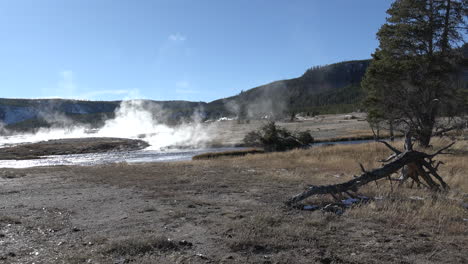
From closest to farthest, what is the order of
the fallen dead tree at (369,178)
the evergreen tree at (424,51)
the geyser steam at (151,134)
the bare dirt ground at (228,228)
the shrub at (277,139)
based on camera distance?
1. the bare dirt ground at (228,228)
2. the fallen dead tree at (369,178)
3. the evergreen tree at (424,51)
4. the shrub at (277,139)
5. the geyser steam at (151,134)

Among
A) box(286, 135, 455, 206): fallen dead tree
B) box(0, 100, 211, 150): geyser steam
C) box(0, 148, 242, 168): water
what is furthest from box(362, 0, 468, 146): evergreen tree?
box(0, 100, 211, 150): geyser steam

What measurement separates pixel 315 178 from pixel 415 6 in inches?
601

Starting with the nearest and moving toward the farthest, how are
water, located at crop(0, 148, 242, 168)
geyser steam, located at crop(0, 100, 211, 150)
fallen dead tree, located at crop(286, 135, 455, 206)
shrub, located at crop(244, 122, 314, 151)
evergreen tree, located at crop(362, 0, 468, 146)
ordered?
fallen dead tree, located at crop(286, 135, 455, 206) < evergreen tree, located at crop(362, 0, 468, 146) < water, located at crop(0, 148, 242, 168) < shrub, located at crop(244, 122, 314, 151) < geyser steam, located at crop(0, 100, 211, 150)

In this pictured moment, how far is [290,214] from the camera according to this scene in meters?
6.98

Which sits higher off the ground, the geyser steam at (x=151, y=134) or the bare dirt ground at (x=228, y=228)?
the geyser steam at (x=151, y=134)

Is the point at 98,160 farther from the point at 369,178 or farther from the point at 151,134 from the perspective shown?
the point at 151,134

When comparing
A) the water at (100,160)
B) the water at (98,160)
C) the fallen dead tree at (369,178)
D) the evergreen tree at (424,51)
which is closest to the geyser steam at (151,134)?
the water at (100,160)

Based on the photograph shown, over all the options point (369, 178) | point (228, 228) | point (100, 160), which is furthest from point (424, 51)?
point (100, 160)

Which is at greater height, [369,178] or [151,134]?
[151,134]

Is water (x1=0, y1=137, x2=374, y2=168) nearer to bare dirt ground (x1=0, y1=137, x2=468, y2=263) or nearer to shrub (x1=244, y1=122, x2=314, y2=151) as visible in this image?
shrub (x1=244, y1=122, x2=314, y2=151)

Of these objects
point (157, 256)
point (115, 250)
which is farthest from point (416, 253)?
point (115, 250)

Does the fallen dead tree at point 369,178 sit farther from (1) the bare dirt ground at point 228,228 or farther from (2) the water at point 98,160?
(2) the water at point 98,160

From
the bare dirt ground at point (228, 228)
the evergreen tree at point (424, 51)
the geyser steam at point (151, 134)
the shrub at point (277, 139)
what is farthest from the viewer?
the geyser steam at point (151, 134)

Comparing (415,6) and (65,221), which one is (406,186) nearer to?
(65,221)
